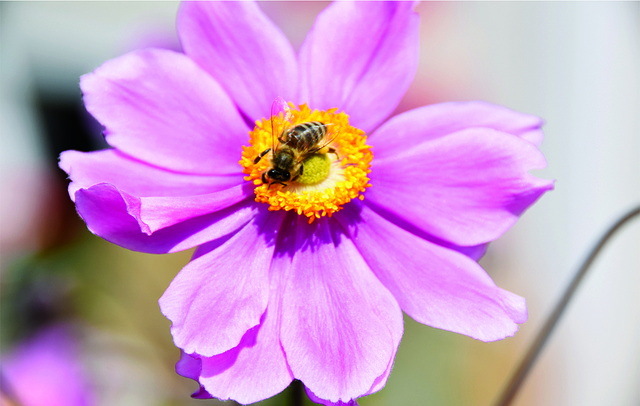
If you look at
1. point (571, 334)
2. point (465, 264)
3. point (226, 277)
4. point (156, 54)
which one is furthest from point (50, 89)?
point (571, 334)

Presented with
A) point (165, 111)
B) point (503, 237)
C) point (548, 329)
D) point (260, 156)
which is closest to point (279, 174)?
point (260, 156)

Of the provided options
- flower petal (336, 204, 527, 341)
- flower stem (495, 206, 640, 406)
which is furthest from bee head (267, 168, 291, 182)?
flower stem (495, 206, 640, 406)

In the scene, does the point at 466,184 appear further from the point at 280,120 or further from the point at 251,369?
the point at 251,369

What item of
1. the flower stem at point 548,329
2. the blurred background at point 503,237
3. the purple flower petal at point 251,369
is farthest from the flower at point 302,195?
the blurred background at point 503,237

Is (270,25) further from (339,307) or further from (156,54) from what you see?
(339,307)

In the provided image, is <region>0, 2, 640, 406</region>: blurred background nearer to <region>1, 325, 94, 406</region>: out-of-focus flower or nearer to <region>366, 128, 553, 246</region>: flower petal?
<region>1, 325, 94, 406</region>: out-of-focus flower

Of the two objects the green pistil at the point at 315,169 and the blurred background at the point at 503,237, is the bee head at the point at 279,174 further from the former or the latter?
the blurred background at the point at 503,237
